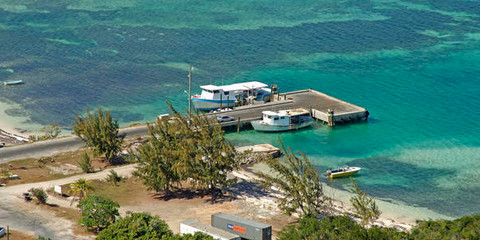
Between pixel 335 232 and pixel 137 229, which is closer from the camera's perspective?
pixel 335 232

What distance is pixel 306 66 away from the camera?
121 m

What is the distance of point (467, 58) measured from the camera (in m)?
124

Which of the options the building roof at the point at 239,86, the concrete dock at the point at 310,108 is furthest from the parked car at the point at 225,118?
the building roof at the point at 239,86

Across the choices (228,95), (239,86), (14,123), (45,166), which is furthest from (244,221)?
(14,123)

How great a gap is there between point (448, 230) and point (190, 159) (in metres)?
25.4

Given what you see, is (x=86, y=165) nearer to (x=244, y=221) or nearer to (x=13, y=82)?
(x=244, y=221)

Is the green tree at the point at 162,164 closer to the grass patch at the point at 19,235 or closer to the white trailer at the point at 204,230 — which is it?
the white trailer at the point at 204,230

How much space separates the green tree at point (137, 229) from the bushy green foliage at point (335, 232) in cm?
952

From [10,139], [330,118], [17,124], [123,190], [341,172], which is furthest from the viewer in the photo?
[17,124]

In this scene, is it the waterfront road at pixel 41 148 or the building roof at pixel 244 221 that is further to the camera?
the waterfront road at pixel 41 148

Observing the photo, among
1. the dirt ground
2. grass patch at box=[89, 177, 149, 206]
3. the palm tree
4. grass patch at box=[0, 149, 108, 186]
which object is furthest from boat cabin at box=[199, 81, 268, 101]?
the palm tree

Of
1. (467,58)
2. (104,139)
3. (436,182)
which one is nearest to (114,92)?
(104,139)

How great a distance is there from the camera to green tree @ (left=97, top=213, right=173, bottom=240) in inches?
2083

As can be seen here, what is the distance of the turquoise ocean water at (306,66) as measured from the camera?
84.2 meters
